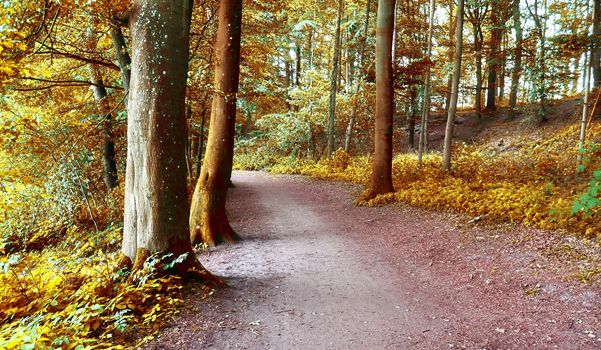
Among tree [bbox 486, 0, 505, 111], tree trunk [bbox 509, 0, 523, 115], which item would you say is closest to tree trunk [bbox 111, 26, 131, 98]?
tree [bbox 486, 0, 505, 111]

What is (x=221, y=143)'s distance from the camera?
7.60 metres

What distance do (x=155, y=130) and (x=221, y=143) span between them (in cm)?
320

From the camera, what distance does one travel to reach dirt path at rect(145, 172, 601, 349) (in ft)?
12.0

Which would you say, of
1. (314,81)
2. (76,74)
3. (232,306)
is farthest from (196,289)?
(314,81)

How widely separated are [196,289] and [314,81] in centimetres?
1636

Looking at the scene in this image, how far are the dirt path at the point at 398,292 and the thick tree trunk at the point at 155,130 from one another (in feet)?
3.39

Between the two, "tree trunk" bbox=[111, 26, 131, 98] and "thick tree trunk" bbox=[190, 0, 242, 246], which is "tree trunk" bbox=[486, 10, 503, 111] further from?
"tree trunk" bbox=[111, 26, 131, 98]

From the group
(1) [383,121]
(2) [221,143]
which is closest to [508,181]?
(1) [383,121]

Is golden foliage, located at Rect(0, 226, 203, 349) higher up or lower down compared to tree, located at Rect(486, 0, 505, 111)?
lower down

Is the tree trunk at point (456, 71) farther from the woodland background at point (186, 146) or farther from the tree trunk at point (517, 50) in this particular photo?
the tree trunk at point (517, 50)

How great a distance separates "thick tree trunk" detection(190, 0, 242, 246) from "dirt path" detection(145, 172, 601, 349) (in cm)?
62

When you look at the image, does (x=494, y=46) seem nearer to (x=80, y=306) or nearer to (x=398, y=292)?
(x=398, y=292)

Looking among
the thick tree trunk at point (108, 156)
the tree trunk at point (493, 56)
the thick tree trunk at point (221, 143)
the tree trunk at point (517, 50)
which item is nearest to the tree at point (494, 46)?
the tree trunk at point (493, 56)

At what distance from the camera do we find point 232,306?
4336mm
